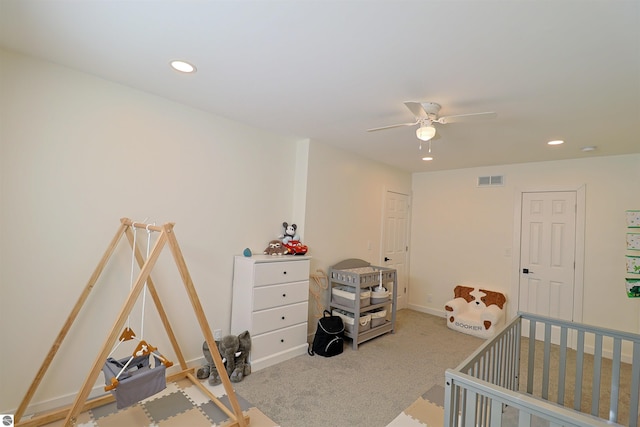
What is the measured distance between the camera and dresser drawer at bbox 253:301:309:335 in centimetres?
291

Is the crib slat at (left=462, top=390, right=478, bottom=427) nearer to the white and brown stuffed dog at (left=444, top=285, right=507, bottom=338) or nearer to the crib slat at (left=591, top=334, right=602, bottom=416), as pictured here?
the crib slat at (left=591, top=334, right=602, bottom=416)

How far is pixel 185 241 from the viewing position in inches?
108

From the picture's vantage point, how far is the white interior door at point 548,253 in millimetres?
3896

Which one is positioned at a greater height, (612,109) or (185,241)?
(612,109)

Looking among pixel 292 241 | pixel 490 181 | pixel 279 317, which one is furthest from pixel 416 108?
pixel 490 181

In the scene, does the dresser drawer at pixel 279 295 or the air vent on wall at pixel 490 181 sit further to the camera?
the air vent on wall at pixel 490 181

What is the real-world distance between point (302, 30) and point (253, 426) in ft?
8.45

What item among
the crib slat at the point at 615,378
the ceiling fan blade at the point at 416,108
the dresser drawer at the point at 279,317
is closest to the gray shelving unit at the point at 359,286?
the dresser drawer at the point at 279,317

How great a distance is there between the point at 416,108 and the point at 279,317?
2383 mm

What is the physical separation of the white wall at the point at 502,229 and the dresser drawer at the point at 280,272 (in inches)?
111

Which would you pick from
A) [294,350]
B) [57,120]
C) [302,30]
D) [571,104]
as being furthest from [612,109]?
[57,120]

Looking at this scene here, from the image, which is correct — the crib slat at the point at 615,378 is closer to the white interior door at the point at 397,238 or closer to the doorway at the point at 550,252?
the doorway at the point at 550,252

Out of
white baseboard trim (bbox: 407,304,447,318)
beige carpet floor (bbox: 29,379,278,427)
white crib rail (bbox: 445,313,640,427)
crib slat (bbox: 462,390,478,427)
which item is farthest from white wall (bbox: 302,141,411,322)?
crib slat (bbox: 462,390,478,427)

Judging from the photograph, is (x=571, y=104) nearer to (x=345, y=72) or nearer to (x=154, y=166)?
A: (x=345, y=72)
